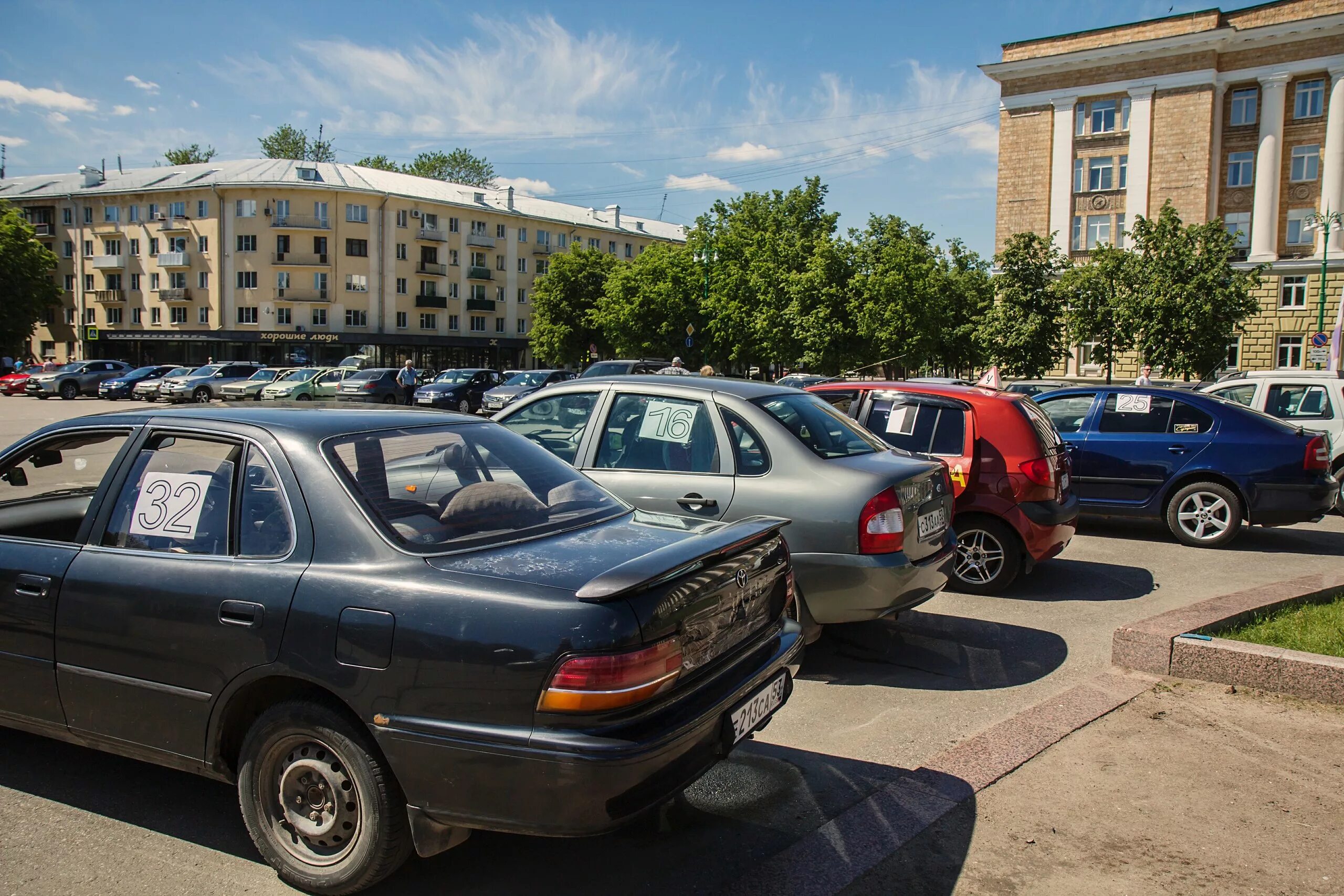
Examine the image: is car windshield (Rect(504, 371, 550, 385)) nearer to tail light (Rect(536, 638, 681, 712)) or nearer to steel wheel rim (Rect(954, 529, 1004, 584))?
steel wheel rim (Rect(954, 529, 1004, 584))

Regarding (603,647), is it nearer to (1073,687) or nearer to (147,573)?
(147,573)

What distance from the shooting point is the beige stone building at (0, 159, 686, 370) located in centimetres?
6875

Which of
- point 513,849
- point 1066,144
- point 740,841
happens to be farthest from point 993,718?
point 1066,144

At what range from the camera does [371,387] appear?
114 feet

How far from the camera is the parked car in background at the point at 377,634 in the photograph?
2.70 meters

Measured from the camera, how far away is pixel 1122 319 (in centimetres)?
3675

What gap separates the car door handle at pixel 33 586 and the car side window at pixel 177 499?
0.86 feet

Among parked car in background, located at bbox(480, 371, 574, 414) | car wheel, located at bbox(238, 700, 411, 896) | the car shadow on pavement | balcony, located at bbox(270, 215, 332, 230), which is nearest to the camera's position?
car wheel, located at bbox(238, 700, 411, 896)

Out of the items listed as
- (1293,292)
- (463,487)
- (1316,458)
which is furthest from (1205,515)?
(1293,292)

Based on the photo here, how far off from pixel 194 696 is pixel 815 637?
122 inches

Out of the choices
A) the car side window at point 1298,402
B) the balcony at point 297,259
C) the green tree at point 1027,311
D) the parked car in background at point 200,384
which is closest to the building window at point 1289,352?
the green tree at point 1027,311

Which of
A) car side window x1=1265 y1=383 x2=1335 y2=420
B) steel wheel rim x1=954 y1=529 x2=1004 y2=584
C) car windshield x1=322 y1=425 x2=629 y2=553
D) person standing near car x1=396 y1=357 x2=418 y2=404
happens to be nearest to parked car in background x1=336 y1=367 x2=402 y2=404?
person standing near car x1=396 y1=357 x2=418 y2=404

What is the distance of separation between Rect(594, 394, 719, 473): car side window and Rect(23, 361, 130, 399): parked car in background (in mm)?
45932

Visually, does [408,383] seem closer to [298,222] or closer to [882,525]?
[882,525]
